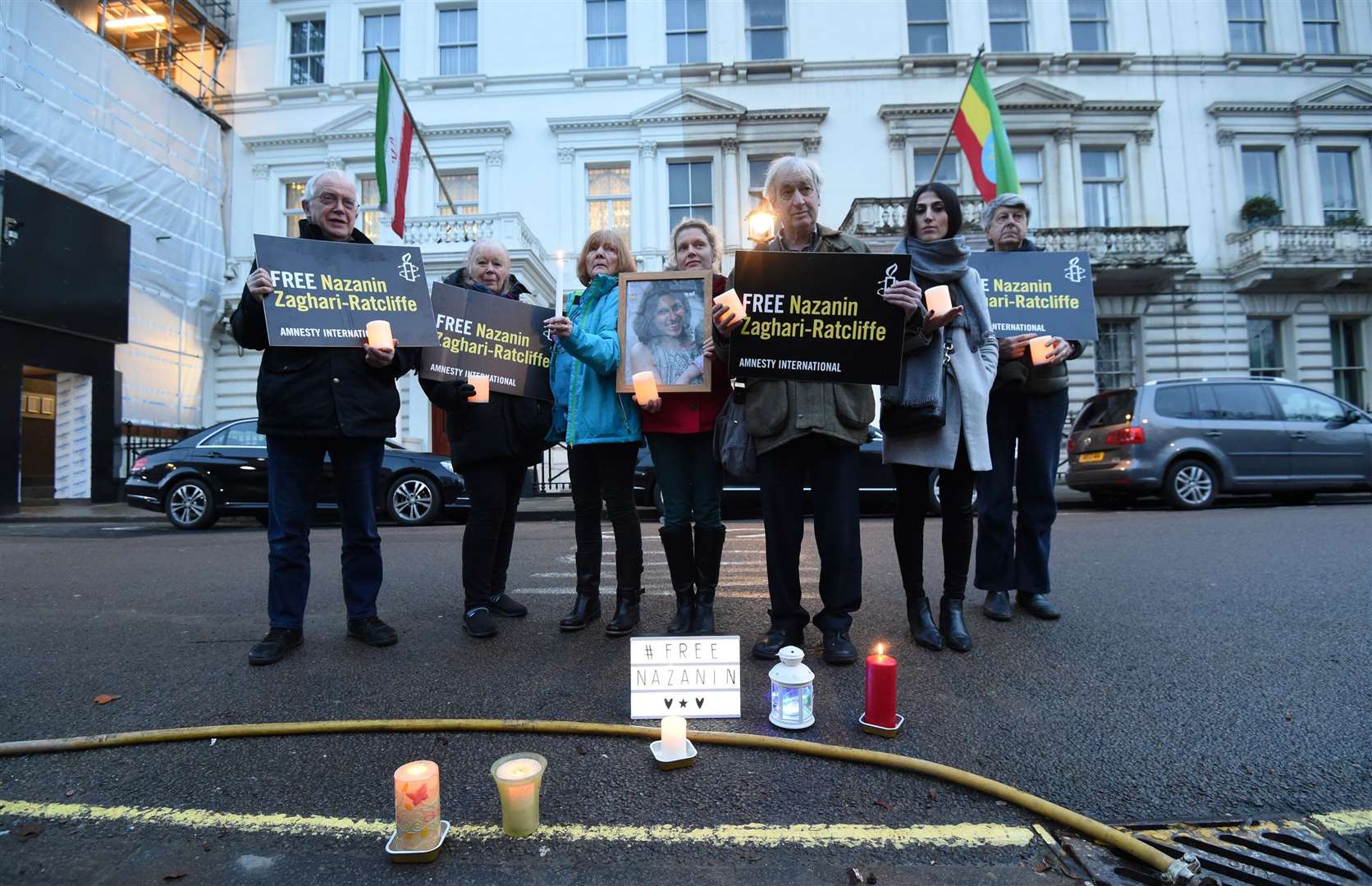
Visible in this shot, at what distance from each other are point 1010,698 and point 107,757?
2890 millimetres

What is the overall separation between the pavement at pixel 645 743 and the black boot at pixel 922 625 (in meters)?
0.06

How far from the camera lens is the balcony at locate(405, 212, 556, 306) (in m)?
15.4

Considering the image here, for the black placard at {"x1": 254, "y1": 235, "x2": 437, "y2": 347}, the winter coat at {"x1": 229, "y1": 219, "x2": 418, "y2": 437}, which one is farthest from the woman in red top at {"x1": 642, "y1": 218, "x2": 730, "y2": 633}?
the winter coat at {"x1": 229, "y1": 219, "x2": 418, "y2": 437}

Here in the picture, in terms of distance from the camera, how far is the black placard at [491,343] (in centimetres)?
323

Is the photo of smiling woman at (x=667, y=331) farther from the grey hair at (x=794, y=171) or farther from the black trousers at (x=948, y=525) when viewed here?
the black trousers at (x=948, y=525)

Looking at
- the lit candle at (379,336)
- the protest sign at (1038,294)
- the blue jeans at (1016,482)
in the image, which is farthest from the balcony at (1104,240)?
the lit candle at (379,336)

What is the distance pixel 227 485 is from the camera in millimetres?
9016

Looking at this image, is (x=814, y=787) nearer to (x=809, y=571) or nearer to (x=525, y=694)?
(x=525, y=694)

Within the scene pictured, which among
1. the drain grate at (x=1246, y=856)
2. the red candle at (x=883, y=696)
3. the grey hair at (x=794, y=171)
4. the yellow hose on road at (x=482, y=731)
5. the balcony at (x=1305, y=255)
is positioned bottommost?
the drain grate at (x=1246, y=856)

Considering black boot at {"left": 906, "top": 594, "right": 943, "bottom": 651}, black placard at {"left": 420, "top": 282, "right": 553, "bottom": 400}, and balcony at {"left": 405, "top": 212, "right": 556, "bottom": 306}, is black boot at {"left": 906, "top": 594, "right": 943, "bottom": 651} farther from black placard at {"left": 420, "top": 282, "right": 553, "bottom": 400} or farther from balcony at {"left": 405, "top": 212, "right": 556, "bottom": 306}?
balcony at {"left": 405, "top": 212, "right": 556, "bottom": 306}

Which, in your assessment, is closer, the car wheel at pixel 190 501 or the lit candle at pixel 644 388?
the lit candle at pixel 644 388

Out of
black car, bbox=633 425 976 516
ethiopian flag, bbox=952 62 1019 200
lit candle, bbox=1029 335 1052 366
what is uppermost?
ethiopian flag, bbox=952 62 1019 200

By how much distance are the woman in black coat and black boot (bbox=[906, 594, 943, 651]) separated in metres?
1.94

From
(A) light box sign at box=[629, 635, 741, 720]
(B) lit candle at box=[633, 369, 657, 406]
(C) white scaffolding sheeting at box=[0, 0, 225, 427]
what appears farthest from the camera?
(C) white scaffolding sheeting at box=[0, 0, 225, 427]
